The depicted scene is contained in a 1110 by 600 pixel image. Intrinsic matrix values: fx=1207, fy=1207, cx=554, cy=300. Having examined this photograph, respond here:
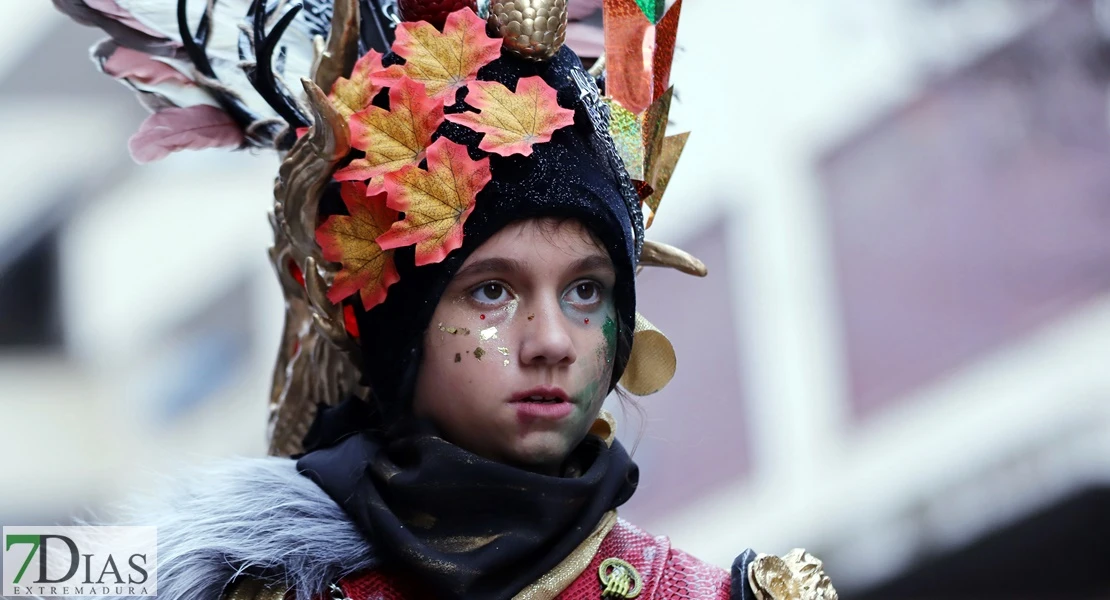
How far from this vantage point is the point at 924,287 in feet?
11.9

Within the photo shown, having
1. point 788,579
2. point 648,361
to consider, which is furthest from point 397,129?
point 788,579

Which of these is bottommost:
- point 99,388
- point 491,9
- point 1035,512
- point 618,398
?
point 1035,512

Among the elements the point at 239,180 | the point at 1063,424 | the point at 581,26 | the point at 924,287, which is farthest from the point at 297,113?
the point at 1063,424

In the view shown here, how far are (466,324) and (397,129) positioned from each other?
25 cm

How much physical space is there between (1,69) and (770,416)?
2.53 meters

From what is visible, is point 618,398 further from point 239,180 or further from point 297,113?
point 239,180

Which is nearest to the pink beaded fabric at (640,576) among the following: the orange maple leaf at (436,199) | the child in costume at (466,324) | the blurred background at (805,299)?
the child in costume at (466,324)

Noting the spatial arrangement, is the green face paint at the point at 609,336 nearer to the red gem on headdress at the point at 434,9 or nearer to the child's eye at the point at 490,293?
the child's eye at the point at 490,293

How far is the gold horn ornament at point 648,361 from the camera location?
1583 mm

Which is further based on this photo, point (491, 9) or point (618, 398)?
point (618, 398)

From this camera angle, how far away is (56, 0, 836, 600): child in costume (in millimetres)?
1381

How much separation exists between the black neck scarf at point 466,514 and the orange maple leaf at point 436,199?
0.74ft

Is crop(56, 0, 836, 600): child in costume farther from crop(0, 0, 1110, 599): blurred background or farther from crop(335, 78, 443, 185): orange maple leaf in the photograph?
crop(0, 0, 1110, 599): blurred background

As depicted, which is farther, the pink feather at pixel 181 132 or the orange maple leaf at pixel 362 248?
the pink feather at pixel 181 132
